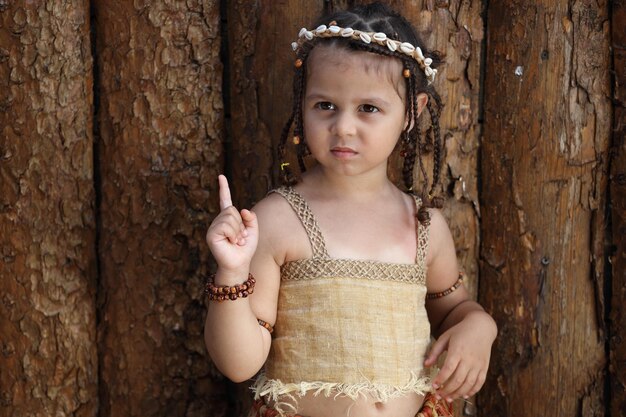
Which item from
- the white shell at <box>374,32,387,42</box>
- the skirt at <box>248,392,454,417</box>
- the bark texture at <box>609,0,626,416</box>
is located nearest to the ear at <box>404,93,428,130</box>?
the white shell at <box>374,32,387,42</box>

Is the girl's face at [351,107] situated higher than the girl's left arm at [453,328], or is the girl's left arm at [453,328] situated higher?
the girl's face at [351,107]

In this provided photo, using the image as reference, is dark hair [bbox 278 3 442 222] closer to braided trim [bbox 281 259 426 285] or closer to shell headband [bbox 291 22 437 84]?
shell headband [bbox 291 22 437 84]

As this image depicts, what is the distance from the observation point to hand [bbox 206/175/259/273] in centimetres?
205

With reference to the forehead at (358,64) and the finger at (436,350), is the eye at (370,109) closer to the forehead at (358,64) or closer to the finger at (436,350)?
the forehead at (358,64)

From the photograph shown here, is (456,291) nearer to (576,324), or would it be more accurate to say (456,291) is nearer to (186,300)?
(576,324)

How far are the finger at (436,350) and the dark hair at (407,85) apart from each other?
33cm

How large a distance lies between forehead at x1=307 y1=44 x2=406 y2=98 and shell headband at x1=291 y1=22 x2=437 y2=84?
0.10 feet

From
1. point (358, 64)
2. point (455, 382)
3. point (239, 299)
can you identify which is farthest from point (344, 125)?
point (455, 382)

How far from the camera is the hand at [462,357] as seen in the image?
236 centimetres

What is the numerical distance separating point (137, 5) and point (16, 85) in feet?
1.36

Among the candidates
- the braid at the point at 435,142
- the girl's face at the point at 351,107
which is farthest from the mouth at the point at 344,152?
the braid at the point at 435,142

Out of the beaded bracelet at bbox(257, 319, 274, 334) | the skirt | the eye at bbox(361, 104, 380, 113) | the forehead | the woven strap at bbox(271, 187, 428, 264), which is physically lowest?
the skirt

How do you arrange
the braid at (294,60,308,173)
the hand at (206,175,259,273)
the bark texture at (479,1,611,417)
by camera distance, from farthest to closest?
the bark texture at (479,1,611,417) < the braid at (294,60,308,173) < the hand at (206,175,259,273)

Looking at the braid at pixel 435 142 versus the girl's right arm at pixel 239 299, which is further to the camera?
the braid at pixel 435 142
